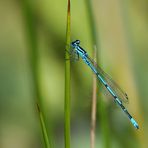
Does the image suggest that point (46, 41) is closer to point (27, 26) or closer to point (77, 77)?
point (77, 77)

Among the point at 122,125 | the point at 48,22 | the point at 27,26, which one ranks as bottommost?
the point at 122,125

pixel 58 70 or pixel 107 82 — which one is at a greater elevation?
pixel 58 70

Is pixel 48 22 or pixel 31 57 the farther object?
pixel 48 22

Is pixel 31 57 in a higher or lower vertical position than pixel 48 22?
lower

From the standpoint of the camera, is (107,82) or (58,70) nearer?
(58,70)

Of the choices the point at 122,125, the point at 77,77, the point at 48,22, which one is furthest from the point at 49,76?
the point at 122,125

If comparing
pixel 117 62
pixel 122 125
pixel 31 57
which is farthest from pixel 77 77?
pixel 31 57

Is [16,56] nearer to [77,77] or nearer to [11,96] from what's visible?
[11,96]
